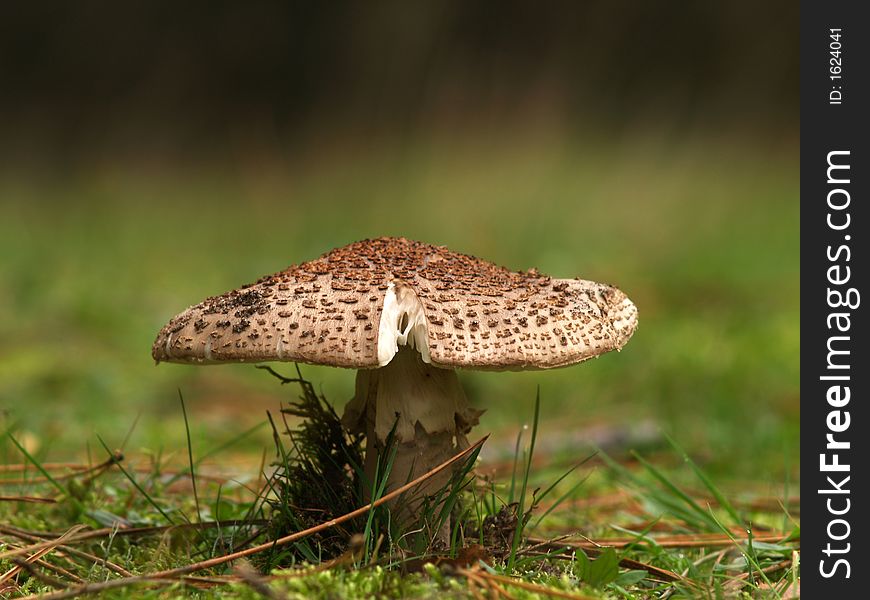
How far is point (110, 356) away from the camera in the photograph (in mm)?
5797

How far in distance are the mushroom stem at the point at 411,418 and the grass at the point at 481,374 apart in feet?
0.46

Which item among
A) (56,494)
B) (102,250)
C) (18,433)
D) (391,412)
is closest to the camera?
(391,412)

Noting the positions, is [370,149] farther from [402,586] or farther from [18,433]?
[402,586]

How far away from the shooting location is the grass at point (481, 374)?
258 cm

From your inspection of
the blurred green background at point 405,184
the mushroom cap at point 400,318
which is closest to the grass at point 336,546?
the mushroom cap at point 400,318

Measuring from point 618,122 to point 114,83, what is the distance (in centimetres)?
922

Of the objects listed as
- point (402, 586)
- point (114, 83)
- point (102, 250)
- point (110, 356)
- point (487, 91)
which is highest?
point (114, 83)

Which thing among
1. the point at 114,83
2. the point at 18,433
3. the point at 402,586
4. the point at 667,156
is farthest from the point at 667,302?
the point at 114,83

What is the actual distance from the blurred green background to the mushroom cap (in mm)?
1223

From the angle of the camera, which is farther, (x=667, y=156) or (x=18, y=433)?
(x=667, y=156)

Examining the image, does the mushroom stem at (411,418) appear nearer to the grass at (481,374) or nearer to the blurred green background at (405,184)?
the grass at (481,374)

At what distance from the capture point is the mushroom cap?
2004 mm

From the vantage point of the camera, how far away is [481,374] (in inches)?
223

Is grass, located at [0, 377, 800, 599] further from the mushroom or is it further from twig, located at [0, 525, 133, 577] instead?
the mushroom
